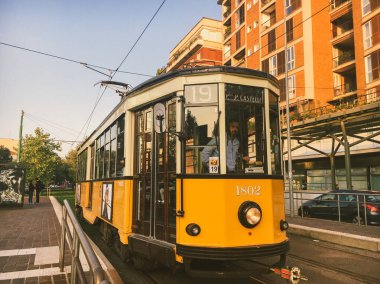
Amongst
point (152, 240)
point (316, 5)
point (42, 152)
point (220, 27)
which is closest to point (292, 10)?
point (316, 5)

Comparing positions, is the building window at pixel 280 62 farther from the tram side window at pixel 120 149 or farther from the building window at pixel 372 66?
the tram side window at pixel 120 149

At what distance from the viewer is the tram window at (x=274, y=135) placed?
16.1ft

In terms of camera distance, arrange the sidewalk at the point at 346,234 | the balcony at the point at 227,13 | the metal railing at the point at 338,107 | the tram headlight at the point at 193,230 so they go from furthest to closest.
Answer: the balcony at the point at 227,13
the metal railing at the point at 338,107
the sidewalk at the point at 346,234
the tram headlight at the point at 193,230

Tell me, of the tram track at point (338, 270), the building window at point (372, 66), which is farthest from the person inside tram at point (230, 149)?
the building window at point (372, 66)

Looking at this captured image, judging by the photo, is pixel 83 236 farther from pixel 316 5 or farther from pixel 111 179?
pixel 316 5

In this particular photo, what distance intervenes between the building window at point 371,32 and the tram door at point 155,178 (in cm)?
2683

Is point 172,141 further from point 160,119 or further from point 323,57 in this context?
point 323,57

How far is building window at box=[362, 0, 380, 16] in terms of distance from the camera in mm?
26328

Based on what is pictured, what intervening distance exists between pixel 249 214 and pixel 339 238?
17.2ft

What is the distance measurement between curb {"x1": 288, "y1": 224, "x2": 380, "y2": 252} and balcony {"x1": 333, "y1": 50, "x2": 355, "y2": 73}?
83.7 ft

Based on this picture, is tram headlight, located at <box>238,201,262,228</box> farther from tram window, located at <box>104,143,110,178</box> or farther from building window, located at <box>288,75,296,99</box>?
building window, located at <box>288,75,296,99</box>

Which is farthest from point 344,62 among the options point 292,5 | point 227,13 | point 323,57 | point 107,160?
point 107,160

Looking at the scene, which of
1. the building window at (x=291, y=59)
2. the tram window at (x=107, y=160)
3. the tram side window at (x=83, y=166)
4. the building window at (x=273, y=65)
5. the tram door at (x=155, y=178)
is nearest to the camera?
the tram door at (x=155, y=178)

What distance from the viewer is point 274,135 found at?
502 cm
